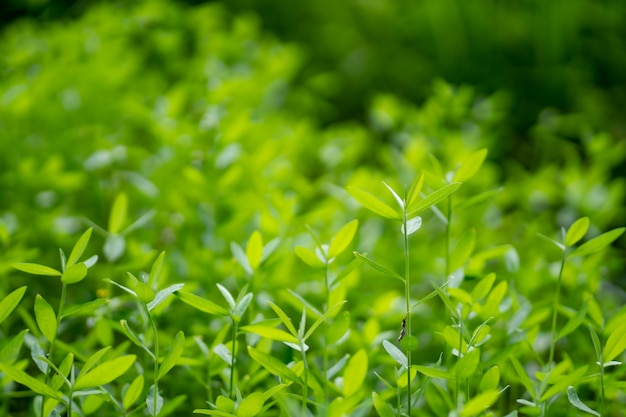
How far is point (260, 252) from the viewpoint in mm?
881

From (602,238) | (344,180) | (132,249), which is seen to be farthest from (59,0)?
(602,238)

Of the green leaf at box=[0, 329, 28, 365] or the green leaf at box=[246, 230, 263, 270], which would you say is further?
the green leaf at box=[246, 230, 263, 270]

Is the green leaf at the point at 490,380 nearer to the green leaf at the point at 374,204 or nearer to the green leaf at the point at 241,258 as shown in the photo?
the green leaf at the point at 374,204

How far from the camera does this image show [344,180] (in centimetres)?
150

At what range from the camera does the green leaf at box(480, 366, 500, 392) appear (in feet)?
2.35

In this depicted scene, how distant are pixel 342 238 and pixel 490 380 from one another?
0.24 metres

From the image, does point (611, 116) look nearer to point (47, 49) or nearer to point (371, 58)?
point (371, 58)

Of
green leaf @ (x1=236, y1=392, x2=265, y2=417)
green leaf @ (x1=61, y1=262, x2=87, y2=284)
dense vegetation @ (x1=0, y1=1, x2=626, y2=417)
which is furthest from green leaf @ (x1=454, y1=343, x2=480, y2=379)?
green leaf @ (x1=61, y1=262, x2=87, y2=284)

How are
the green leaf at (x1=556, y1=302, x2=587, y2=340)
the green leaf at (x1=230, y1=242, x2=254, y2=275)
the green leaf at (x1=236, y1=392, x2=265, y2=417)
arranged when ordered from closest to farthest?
the green leaf at (x1=236, y1=392, x2=265, y2=417), the green leaf at (x1=556, y1=302, x2=587, y2=340), the green leaf at (x1=230, y1=242, x2=254, y2=275)

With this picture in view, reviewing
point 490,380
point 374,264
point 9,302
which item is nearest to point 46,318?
point 9,302

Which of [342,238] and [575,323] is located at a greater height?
[342,238]

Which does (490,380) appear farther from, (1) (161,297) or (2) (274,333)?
(1) (161,297)

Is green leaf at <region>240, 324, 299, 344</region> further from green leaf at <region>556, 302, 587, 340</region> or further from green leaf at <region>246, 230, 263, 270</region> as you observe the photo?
green leaf at <region>556, 302, 587, 340</region>

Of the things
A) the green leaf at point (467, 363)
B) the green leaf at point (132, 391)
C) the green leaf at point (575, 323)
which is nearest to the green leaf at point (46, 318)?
the green leaf at point (132, 391)
